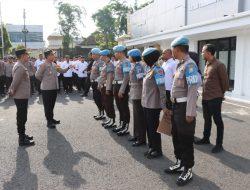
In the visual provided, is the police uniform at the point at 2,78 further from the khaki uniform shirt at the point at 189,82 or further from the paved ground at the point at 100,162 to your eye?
the khaki uniform shirt at the point at 189,82

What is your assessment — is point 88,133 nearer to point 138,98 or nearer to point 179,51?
point 138,98

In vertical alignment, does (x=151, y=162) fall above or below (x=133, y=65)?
below

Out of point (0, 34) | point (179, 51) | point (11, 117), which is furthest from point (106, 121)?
point (0, 34)

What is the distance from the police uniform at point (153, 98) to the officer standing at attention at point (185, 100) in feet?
2.27

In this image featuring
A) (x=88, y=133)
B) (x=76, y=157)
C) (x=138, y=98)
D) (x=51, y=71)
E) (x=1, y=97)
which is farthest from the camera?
(x=1, y=97)

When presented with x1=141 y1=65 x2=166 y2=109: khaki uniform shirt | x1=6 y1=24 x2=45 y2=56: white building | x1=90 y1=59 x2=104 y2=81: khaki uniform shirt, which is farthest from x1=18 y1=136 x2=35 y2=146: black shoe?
x1=6 y1=24 x2=45 y2=56: white building

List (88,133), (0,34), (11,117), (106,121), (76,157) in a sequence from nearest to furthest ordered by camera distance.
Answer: (76,157), (88,133), (106,121), (11,117), (0,34)

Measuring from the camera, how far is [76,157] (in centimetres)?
554

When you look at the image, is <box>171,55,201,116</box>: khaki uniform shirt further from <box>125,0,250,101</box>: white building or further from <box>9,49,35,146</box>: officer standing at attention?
<box>125,0,250,101</box>: white building

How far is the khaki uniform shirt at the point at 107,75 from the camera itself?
24.5 ft

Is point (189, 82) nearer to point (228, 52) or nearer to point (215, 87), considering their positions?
point (215, 87)

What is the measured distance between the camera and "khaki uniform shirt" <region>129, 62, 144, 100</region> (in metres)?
5.96

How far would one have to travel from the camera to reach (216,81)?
18.8 ft

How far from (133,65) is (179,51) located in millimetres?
1980
